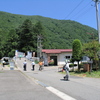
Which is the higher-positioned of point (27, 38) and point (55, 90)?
point (27, 38)

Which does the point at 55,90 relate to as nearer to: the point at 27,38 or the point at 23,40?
the point at 27,38

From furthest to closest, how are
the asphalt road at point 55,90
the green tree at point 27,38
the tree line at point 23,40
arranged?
the tree line at point 23,40 → the green tree at point 27,38 → the asphalt road at point 55,90

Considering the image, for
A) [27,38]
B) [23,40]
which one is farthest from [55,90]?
[23,40]

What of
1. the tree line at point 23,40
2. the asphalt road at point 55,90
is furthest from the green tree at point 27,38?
the asphalt road at point 55,90

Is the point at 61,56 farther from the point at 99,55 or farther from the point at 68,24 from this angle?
the point at 68,24

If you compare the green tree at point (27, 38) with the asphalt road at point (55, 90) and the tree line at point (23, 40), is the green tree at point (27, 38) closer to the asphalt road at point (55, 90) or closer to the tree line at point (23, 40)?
the tree line at point (23, 40)

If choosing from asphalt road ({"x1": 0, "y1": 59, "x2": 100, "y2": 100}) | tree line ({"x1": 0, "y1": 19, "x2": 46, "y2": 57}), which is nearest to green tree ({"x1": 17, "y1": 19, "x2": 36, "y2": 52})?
tree line ({"x1": 0, "y1": 19, "x2": 46, "y2": 57})

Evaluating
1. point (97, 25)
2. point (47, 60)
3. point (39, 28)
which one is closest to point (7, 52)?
point (39, 28)

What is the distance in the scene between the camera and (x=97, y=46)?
15711 mm

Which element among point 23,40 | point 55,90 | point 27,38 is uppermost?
point 27,38

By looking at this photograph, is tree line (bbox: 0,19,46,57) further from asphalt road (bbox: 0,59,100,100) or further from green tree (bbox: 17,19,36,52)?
asphalt road (bbox: 0,59,100,100)

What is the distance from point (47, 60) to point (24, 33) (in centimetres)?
3719

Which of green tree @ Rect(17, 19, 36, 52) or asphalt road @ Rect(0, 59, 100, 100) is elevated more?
green tree @ Rect(17, 19, 36, 52)

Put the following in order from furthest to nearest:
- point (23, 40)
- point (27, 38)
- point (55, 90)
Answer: point (23, 40), point (27, 38), point (55, 90)
